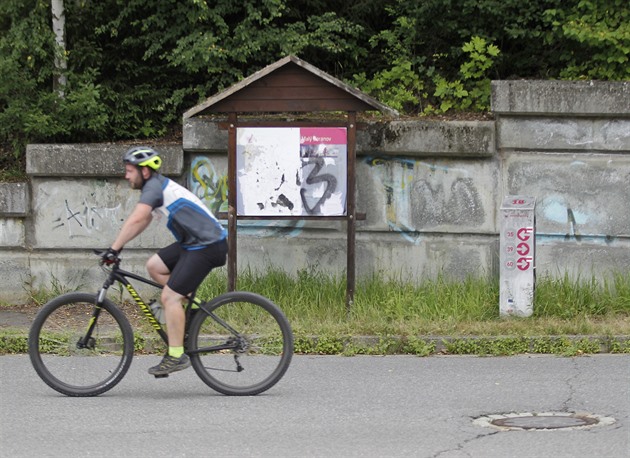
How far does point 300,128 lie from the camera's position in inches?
409

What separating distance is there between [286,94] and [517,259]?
270 centimetres

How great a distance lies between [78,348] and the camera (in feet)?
25.6

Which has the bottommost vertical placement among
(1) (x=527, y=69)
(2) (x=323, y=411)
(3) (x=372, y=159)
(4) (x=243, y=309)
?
(2) (x=323, y=411)

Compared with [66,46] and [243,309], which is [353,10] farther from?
[243,309]

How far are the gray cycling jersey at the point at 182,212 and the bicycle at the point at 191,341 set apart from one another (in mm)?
425

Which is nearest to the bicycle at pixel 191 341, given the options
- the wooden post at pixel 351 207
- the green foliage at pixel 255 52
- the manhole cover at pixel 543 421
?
the manhole cover at pixel 543 421

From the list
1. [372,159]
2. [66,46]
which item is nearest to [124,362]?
[372,159]

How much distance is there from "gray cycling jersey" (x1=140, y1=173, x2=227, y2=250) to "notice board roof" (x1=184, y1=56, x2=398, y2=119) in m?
2.89

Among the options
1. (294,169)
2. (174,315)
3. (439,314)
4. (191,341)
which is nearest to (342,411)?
(191,341)

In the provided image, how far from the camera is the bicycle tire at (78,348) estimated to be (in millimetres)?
7590

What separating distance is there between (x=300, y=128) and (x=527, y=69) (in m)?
3.67

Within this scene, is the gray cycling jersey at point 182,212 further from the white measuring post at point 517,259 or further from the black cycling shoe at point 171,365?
the white measuring post at point 517,259

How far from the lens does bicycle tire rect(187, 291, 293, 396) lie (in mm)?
7520

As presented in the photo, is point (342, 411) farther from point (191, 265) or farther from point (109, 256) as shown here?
point (109, 256)
